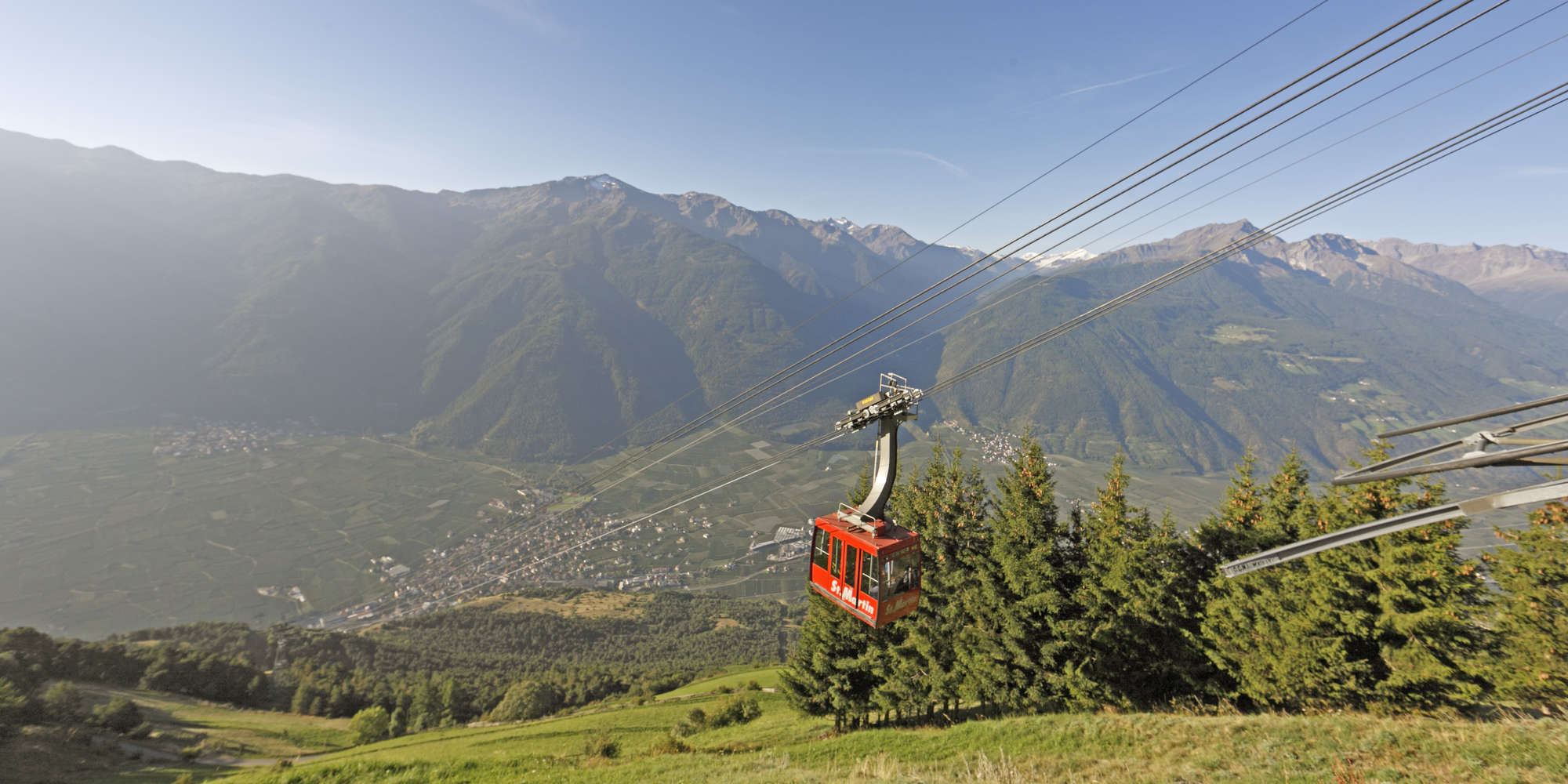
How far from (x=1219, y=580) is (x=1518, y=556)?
955 cm

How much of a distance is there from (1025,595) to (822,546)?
10.6m

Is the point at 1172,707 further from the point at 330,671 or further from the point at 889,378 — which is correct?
the point at 330,671

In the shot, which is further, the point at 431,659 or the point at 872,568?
the point at 431,659

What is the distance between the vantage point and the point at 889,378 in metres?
16.7

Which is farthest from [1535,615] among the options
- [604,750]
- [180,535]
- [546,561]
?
[180,535]

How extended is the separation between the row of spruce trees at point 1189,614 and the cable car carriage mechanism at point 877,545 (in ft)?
27.1

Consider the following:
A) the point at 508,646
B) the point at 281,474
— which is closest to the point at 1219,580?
the point at 508,646

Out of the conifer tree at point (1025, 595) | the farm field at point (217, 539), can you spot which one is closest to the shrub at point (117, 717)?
the conifer tree at point (1025, 595)

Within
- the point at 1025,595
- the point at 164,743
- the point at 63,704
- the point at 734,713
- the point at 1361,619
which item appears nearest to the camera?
→ the point at 1361,619

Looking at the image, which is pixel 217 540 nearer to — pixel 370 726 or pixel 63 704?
pixel 370 726

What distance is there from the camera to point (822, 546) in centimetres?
1803

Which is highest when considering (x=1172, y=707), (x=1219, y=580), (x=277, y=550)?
(x=1219, y=580)

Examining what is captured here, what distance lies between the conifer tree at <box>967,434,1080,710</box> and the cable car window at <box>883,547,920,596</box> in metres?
7.49

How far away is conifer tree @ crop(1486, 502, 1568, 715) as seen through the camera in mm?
16906
